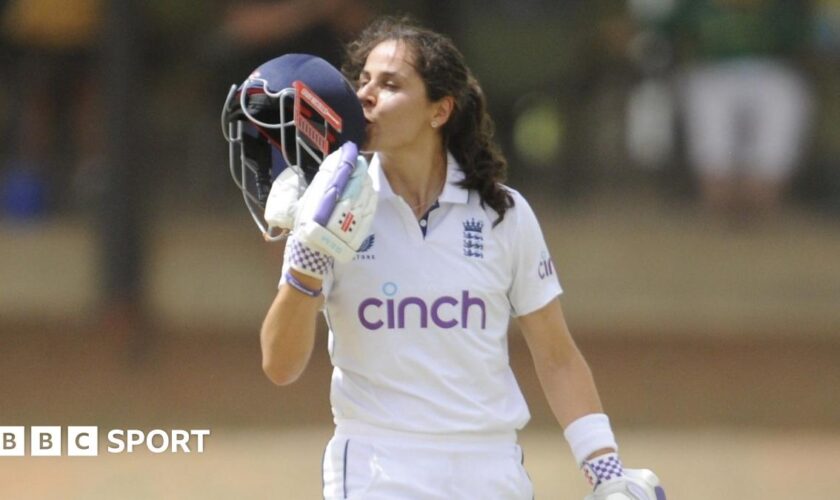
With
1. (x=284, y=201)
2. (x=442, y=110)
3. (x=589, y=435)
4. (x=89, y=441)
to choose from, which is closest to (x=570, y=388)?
(x=589, y=435)

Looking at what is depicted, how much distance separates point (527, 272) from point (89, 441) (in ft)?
11.1

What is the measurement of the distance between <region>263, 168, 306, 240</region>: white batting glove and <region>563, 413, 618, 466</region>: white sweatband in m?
0.64

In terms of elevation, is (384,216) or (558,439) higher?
(384,216)

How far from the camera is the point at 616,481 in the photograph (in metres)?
2.94

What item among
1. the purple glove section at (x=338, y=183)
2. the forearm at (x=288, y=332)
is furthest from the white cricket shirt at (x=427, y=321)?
the purple glove section at (x=338, y=183)

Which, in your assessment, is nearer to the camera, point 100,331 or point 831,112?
point 100,331

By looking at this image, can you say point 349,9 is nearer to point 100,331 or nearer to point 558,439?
point 100,331

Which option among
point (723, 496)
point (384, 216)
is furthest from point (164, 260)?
point (384, 216)

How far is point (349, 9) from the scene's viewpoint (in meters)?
7.39

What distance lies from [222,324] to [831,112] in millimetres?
3141

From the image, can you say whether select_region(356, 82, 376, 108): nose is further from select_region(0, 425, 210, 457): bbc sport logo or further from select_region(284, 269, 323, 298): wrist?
select_region(0, 425, 210, 457): bbc sport logo

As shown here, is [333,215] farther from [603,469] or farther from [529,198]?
[529,198]

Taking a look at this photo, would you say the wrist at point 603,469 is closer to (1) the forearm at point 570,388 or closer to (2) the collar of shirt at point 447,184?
(1) the forearm at point 570,388

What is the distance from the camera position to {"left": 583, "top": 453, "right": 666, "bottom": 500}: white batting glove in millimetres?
2920
